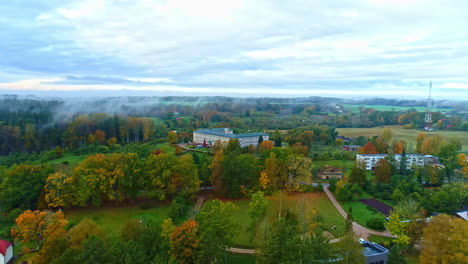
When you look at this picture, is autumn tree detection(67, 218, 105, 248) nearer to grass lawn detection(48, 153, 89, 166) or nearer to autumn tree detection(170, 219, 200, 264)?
autumn tree detection(170, 219, 200, 264)

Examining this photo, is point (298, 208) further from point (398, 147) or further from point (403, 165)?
point (398, 147)

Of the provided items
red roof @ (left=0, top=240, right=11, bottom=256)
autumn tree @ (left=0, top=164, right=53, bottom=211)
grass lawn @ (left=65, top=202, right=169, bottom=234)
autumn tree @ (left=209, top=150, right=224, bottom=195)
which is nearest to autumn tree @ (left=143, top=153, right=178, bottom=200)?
grass lawn @ (left=65, top=202, right=169, bottom=234)

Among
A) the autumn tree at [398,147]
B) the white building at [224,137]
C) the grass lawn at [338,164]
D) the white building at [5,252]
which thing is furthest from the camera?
the white building at [224,137]

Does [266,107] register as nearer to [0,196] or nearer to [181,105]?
[181,105]

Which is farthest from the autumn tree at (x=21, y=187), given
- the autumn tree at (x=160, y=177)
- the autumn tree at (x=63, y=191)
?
the autumn tree at (x=160, y=177)

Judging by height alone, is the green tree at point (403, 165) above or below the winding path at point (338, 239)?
above

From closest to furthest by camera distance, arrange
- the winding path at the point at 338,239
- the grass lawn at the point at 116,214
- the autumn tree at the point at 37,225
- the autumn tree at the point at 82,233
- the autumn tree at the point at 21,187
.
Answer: the autumn tree at the point at 82,233, the autumn tree at the point at 37,225, the winding path at the point at 338,239, the grass lawn at the point at 116,214, the autumn tree at the point at 21,187

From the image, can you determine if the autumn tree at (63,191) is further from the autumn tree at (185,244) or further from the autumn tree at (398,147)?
the autumn tree at (398,147)

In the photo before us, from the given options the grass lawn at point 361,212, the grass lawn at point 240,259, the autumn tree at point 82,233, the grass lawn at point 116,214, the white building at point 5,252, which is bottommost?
the grass lawn at point 361,212
